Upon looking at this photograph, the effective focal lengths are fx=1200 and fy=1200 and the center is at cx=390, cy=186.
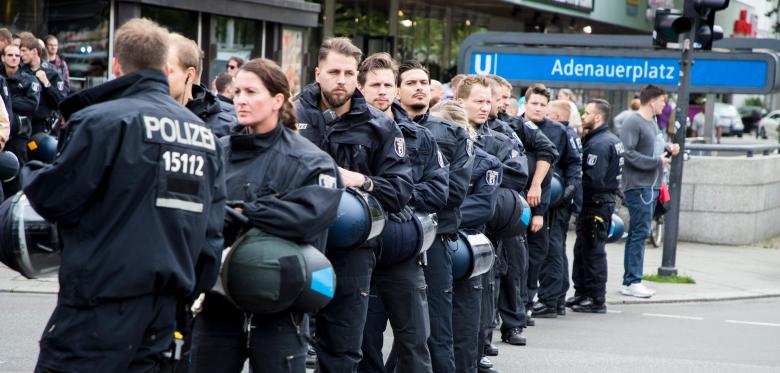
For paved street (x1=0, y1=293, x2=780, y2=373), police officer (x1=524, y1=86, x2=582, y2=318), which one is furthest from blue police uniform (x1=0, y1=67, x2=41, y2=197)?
police officer (x1=524, y1=86, x2=582, y2=318)

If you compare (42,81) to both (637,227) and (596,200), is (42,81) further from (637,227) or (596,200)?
(637,227)

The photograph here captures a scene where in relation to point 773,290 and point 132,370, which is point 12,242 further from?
point 773,290

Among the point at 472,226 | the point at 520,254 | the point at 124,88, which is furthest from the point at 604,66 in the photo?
the point at 124,88

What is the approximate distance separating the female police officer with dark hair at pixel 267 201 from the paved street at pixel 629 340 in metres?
2.90

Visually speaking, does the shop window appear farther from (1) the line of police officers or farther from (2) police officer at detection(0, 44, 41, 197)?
(1) the line of police officers

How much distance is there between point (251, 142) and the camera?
491 centimetres

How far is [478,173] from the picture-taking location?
738 centimetres

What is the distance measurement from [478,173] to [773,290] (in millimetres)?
7141

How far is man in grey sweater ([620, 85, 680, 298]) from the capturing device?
11969mm

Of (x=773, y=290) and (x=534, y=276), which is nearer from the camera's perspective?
(x=534, y=276)

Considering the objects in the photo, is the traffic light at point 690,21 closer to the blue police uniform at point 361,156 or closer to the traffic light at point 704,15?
the traffic light at point 704,15

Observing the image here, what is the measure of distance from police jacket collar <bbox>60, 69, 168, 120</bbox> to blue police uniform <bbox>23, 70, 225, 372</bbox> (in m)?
0.05

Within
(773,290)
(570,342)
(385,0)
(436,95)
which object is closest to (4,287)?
(436,95)

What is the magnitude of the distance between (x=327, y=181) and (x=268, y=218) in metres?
0.37
